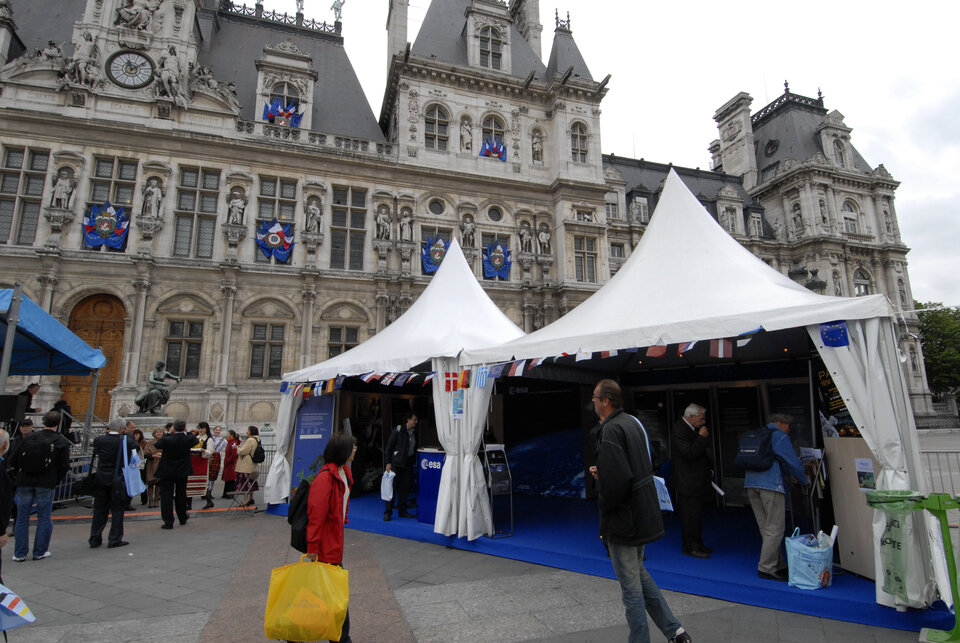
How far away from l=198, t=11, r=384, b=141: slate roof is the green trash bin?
2209 centimetres

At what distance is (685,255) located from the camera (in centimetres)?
795

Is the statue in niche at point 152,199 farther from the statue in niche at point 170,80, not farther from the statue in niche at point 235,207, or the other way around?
the statue in niche at point 170,80

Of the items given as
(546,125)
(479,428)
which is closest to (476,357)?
(479,428)

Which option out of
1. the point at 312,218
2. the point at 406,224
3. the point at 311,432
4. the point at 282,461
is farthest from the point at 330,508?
the point at 406,224

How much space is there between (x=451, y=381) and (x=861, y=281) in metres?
38.5

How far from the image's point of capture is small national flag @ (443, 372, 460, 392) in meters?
7.80

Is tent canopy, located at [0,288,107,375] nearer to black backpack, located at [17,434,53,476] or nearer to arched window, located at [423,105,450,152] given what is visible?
black backpack, located at [17,434,53,476]

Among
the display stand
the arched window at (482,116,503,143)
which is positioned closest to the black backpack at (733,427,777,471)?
the display stand

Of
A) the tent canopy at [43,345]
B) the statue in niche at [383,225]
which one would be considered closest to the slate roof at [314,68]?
the statue in niche at [383,225]

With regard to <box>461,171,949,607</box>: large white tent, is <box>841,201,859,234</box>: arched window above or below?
above

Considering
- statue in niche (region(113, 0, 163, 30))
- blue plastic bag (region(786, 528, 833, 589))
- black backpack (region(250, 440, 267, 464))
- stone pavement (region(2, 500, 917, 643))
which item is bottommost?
stone pavement (region(2, 500, 917, 643))

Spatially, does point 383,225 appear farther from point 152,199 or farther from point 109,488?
point 109,488

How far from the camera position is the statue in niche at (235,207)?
19.4 m

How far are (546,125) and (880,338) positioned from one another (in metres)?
21.9
